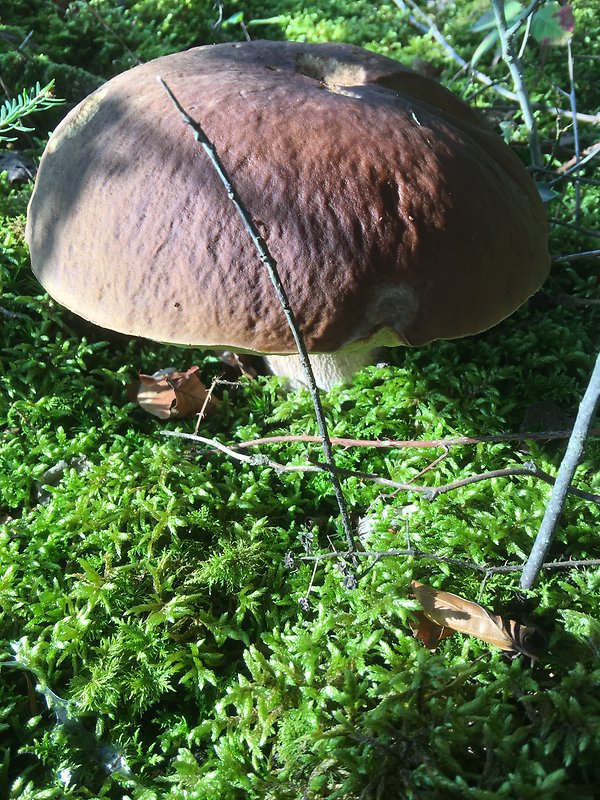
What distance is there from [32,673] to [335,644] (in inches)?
30.4

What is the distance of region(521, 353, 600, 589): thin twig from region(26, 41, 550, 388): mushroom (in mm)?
436

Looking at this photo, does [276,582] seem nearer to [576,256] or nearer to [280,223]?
[280,223]

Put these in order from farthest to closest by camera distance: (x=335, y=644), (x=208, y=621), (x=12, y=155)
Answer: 1. (x=12, y=155)
2. (x=208, y=621)
3. (x=335, y=644)

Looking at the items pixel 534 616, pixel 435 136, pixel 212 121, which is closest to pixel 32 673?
pixel 534 616

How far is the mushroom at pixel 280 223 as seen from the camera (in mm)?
1265

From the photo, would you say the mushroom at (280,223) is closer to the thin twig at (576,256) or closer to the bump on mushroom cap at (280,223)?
the bump on mushroom cap at (280,223)

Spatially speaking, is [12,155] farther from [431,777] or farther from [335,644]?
[431,777]

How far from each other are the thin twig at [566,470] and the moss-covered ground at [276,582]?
158 millimetres

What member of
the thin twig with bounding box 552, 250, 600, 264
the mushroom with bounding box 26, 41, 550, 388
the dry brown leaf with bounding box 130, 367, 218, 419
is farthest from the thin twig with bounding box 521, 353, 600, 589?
the thin twig with bounding box 552, 250, 600, 264

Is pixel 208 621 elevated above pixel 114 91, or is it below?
below

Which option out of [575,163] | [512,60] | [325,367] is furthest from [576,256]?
[325,367]

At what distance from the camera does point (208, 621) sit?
57.4 inches

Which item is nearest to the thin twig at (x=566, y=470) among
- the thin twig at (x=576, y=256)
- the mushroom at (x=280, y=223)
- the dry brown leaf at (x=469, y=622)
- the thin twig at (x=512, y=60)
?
the dry brown leaf at (x=469, y=622)

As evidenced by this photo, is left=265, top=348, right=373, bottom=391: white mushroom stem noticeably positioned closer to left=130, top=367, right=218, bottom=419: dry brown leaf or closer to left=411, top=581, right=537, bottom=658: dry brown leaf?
left=130, top=367, right=218, bottom=419: dry brown leaf
